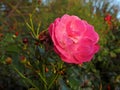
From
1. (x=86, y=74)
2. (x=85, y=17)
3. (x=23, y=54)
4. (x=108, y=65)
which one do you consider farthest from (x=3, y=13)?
(x=23, y=54)

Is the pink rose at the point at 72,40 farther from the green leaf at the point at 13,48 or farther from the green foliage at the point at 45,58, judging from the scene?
the green leaf at the point at 13,48

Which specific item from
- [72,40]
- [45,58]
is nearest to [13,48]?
[45,58]

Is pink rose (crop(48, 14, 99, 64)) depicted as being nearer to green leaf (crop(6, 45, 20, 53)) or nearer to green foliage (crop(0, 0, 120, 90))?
green foliage (crop(0, 0, 120, 90))

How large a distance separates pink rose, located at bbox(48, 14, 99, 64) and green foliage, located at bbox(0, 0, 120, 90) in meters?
0.05

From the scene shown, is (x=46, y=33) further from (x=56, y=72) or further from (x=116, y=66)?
(x=116, y=66)

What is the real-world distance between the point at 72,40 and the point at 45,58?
191mm

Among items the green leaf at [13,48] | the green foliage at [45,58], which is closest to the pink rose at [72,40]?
the green foliage at [45,58]

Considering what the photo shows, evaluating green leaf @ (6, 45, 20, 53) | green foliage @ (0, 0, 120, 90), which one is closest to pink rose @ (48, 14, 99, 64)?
green foliage @ (0, 0, 120, 90)

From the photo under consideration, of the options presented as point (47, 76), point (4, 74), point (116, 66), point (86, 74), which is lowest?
point (116, 66)

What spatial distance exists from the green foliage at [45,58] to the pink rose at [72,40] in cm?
5

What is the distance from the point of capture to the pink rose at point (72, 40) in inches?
→ 48.0

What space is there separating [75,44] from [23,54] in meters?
0.31

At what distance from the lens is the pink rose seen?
122cm

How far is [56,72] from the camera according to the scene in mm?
1399
